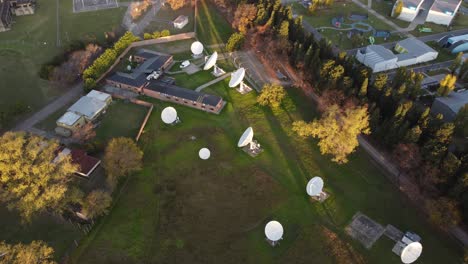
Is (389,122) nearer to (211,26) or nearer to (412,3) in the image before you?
(211,26)

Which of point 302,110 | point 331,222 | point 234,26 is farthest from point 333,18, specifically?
point 331,222

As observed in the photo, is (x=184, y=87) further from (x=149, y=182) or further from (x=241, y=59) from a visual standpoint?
(x=149, y=182)

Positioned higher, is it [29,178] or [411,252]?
[29,178]

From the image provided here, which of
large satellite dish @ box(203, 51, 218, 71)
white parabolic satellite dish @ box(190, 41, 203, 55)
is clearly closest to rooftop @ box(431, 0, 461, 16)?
large satellite dish @ box(203, 51, 218, 71)

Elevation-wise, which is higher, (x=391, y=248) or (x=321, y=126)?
(x=321, y=126)

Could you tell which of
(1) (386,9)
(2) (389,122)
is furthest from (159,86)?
(1) (386,9)

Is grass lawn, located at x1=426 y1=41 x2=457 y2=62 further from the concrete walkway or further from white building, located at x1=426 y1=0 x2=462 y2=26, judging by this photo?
the concrete walkway
